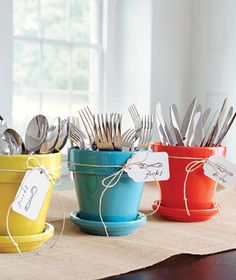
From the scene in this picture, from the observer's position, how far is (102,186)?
0.77 metres

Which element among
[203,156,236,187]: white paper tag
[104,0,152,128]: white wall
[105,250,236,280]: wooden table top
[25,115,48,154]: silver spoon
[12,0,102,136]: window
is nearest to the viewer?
[105,250,236,280]: wooden table top

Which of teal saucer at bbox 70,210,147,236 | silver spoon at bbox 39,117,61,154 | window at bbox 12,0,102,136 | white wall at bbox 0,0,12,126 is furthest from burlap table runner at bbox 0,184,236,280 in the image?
window at bbox 12,0,102,136

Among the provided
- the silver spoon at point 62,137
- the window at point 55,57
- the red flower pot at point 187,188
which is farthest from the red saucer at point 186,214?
the window at point 55,57

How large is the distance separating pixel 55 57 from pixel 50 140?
4.76 ft

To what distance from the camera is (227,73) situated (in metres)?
2.09

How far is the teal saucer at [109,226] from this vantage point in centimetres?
79

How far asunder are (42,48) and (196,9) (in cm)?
69

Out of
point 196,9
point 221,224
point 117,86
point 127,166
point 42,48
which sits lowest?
point 221,224

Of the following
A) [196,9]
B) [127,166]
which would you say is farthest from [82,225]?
[196,9]

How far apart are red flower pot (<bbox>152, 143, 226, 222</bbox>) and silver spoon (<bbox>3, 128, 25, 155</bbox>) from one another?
11.2 inches

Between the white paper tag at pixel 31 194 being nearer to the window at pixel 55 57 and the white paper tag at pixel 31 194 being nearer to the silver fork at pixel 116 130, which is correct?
the silver fork at pixel 116 130

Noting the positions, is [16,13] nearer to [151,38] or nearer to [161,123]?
[151,38]

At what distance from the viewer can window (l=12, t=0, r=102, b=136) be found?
2045 millimetres

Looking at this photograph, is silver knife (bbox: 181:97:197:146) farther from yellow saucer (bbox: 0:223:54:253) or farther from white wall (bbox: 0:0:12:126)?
white wall (bbox: 0:0:12:126)
